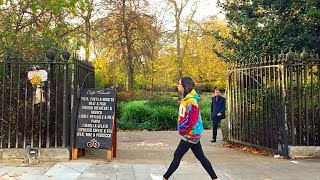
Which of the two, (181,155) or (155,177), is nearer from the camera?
(181,155)

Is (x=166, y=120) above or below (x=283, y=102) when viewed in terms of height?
below

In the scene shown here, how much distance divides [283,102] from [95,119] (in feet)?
14.1

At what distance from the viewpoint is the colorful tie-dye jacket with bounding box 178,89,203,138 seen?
583 cm

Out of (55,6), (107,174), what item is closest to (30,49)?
(55,6)

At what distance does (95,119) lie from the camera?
816cm

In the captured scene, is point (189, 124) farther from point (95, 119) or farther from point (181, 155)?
point (95, 119)

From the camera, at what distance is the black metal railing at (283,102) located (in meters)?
8.47

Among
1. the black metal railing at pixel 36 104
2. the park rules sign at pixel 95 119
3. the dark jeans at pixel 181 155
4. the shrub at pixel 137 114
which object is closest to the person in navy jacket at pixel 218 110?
the park rules sign at pixel 95 119

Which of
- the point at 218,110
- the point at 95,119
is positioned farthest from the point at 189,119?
the point at 218,110

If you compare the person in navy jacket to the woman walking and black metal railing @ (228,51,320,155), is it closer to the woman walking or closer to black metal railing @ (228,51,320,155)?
black metal railing @ (228,51,320,155)

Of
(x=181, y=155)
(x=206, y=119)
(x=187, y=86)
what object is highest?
(x=187, y=86)

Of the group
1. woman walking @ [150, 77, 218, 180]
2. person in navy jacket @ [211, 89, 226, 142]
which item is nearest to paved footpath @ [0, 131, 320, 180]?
woman walking @ [150, 77, 218, 180]

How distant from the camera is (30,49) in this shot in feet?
32.0

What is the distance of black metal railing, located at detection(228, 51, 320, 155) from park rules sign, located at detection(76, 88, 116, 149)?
3.73 meters
